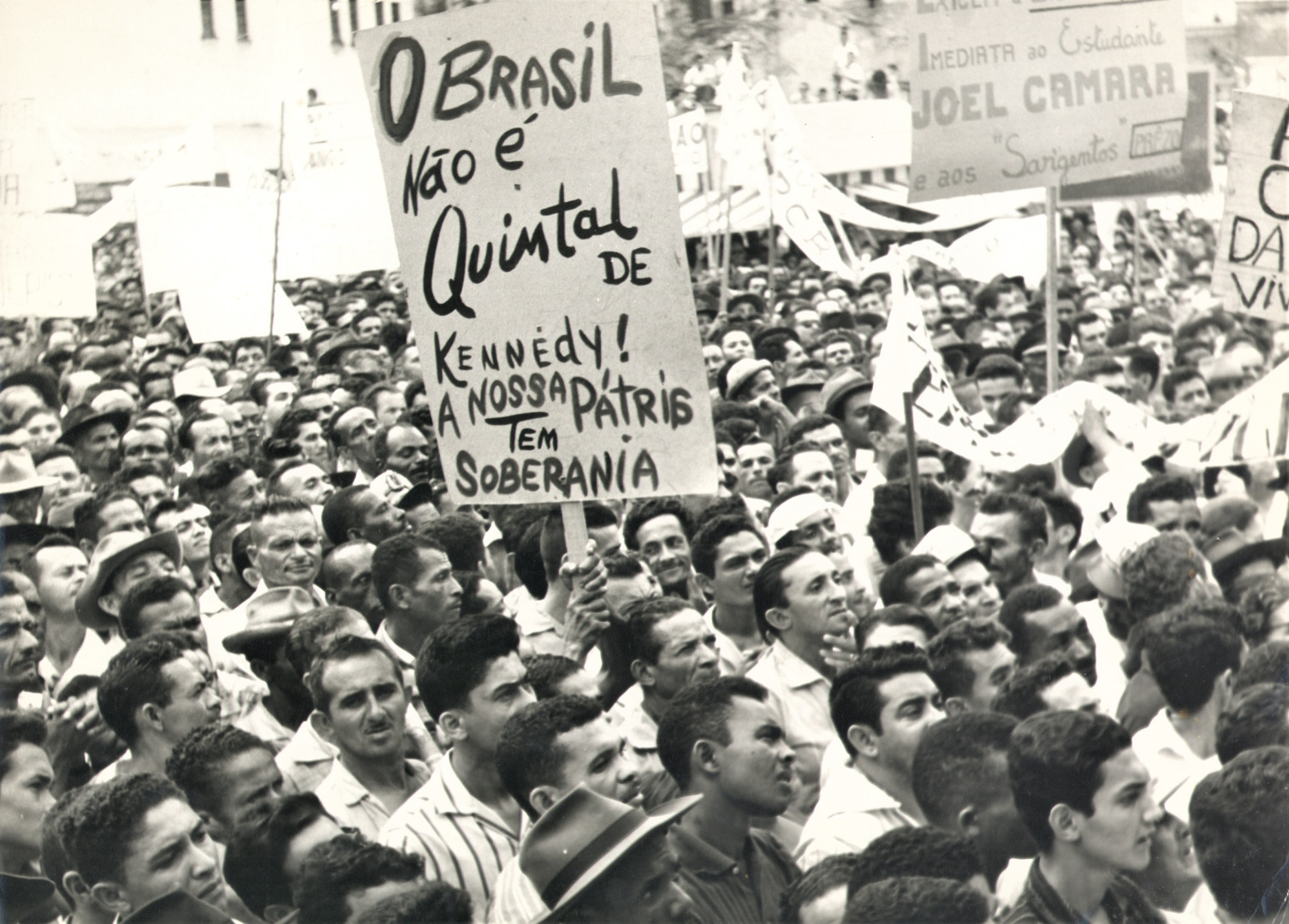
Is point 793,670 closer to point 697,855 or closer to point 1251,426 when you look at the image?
point 697,855

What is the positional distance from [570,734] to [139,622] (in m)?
1.36

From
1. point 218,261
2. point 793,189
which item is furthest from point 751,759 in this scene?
point 793,189

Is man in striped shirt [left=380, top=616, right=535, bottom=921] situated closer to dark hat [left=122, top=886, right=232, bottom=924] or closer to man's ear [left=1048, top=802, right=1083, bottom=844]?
dark hat [left=122, top=886, right=232, bottom=924]

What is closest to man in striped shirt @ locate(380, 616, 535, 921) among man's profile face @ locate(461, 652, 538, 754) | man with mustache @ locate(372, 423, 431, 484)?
man's profile face @ locate(461, 652, 538, 754)

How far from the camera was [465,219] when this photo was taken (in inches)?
153

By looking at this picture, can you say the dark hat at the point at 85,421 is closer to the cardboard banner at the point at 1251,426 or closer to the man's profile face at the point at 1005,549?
the man's profile face at the point at 1005,549

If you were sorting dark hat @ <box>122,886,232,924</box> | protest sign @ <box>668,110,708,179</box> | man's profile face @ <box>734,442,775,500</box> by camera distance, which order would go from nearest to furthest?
dark hat @ <box>122,886,232,924</box>
man's profile face @ <box>734,442,775,500</box>
protest sign @ <box>668,110,708,179</box>

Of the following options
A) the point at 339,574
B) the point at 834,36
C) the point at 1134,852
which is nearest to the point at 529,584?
the point at 339,574

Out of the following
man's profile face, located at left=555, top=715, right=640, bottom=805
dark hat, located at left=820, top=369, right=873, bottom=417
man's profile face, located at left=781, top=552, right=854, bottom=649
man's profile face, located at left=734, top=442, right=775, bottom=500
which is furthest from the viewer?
dark hat, located at left=820, top=369, right=873, bottom=417

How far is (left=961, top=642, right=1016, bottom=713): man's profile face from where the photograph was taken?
413 centimetres

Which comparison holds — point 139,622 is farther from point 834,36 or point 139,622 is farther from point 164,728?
point 834,36

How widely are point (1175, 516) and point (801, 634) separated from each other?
1.27 meters

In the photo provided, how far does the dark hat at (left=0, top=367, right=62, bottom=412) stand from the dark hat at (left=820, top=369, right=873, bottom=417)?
2798 millimetres

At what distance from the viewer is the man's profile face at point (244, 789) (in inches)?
146
